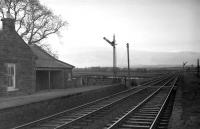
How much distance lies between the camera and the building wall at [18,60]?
17750 millimetres

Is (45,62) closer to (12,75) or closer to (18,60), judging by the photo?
(18,60)

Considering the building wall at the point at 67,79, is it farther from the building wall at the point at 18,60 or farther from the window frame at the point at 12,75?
the window frame at the point at 12,75

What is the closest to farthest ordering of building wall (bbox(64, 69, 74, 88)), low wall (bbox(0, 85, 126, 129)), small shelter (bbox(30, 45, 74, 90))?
low wall (bbox(0, 85, 126, 129)), small shelter (bbox(30, 45, 74, 90)), building wall (bbox(64, 69, 74, 88))

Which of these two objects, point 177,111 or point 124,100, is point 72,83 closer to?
point 124,100

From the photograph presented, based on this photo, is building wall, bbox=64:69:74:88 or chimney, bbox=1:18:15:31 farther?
building wall, bbox=64:69:74:88

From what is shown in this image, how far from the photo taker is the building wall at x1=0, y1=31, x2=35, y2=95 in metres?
17.8

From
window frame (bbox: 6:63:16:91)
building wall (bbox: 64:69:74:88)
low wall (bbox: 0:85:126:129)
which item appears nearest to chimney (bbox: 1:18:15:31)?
window frame (bbox: 6:63:16:91)

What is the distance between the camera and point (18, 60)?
19.2m

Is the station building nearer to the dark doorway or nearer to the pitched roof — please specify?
the pitched roof

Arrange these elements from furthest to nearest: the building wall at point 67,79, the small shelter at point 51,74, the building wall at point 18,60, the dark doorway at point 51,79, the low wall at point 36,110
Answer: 1. the building wall at point 67,79
2. the dark doorway at point 51,79
3. the small shelter at point 51,74
4. the building wall at point 18,60
5. the low wall at point 36,110

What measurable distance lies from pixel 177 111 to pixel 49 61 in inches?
647

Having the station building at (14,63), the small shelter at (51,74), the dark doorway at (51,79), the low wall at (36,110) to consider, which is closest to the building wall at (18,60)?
the station building at (14,63)

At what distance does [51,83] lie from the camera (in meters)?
28.5

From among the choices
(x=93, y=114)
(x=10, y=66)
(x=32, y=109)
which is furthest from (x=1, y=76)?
(x=93, y=114)
